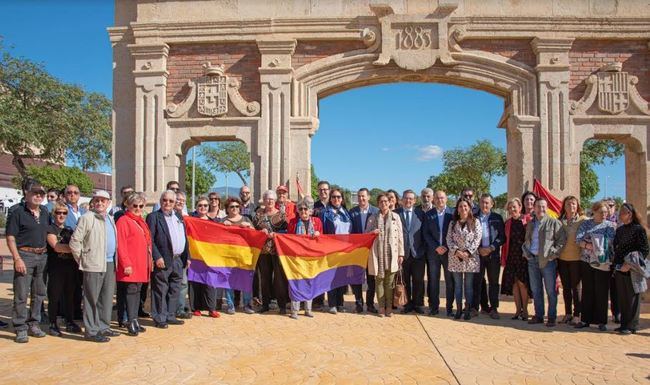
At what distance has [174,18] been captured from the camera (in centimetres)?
1137

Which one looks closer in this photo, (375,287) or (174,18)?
(375,287)

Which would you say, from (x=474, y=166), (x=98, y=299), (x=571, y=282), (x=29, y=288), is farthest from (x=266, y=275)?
(x=474, y=166)

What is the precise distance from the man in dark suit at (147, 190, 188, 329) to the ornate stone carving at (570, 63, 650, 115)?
8411mm

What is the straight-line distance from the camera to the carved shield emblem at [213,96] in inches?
438

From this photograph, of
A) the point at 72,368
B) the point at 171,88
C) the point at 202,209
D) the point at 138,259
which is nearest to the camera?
the point at 72,368

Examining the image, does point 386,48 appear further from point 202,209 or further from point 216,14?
point 202,209

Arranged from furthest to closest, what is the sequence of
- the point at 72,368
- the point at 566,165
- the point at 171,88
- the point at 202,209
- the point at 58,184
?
the point at 58,184, the point at 171,88, the point at 566,165, the point at 202,209, the point at 72,368

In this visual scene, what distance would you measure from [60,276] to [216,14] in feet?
22.3

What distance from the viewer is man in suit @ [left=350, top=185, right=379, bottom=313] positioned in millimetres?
8039

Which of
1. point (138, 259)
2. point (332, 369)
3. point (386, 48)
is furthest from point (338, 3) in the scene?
point (332, 369)

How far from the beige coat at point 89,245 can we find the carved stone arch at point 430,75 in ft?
18.9

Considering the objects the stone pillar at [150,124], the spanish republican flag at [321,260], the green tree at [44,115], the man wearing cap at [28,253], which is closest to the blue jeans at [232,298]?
the spanish republican flag at [321,260]

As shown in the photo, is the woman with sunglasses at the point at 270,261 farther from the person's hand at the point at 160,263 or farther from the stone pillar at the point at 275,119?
the stone pillar at the point at 275,119

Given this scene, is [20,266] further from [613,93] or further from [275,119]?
[613,93]
